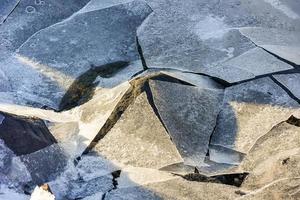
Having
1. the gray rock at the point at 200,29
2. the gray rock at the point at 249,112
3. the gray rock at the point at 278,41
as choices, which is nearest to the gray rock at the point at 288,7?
the gray rock at the point at 200,29

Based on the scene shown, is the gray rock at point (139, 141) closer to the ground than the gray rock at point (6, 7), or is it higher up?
closer to the ground

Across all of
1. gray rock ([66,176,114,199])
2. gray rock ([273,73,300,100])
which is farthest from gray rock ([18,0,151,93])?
gray rock ([273,73,300,100])

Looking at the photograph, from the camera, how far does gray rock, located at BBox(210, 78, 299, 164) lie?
6.31ft

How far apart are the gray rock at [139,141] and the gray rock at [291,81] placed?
57 centimetres

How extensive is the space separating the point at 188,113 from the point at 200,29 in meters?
0.54

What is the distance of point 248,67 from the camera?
2119 mm

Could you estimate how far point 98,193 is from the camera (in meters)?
1.84

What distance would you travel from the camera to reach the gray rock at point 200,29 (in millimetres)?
2158

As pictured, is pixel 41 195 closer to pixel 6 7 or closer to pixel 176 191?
pixel 176 191

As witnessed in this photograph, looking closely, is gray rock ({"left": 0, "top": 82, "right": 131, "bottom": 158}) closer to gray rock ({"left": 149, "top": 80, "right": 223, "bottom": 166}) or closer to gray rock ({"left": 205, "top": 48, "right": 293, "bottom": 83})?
gray rock ({"left": 149, "top": 80, "right": 223, "bottom": 166})

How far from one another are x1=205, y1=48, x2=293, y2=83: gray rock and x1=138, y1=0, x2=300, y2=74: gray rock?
0.03m

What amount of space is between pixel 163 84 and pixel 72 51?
0.48 metres

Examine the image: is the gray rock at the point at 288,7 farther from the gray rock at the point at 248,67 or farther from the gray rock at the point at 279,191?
the gray rock at the point at 279,191

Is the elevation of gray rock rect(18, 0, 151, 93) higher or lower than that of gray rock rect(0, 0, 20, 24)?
lower
